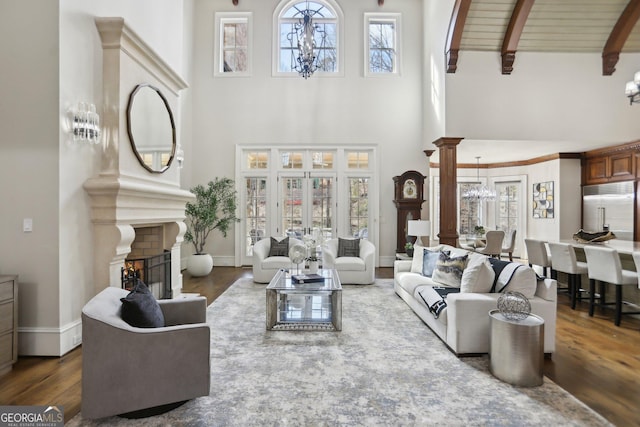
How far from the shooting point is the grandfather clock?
7.49 metres

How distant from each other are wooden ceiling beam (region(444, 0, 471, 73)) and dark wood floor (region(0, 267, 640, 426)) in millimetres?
4201

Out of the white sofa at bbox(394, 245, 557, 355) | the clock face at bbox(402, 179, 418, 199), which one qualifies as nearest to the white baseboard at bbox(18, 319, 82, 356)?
the white sofa at bbox(394, 245, 557, 355)

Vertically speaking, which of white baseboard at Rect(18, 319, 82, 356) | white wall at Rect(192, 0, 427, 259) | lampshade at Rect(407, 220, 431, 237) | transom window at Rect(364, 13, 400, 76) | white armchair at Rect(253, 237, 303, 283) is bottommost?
white baseboard at Rect(18, 319, 82, 356)

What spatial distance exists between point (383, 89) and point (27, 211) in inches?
264

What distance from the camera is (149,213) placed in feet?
13.6

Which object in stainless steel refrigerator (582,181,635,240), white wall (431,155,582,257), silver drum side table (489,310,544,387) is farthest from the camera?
white wall (431,155,582,257)

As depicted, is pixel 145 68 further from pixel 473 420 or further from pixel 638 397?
pixel 638 397

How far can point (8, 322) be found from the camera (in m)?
2.80

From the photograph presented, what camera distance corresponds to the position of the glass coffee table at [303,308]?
12.4 ft

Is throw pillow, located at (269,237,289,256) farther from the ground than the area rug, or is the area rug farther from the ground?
throw pillow, located at (269,237,289,256)

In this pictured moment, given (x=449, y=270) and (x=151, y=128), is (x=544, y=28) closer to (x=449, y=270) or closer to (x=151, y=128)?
(x=449, y=270)

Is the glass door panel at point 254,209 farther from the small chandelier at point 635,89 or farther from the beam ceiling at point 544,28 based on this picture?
the small chandelier at point 635,89

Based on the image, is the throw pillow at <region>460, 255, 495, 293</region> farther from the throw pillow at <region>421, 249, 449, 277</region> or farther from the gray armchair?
the gray armchair

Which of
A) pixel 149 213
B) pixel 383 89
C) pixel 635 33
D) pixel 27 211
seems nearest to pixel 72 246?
pixel 27 211
